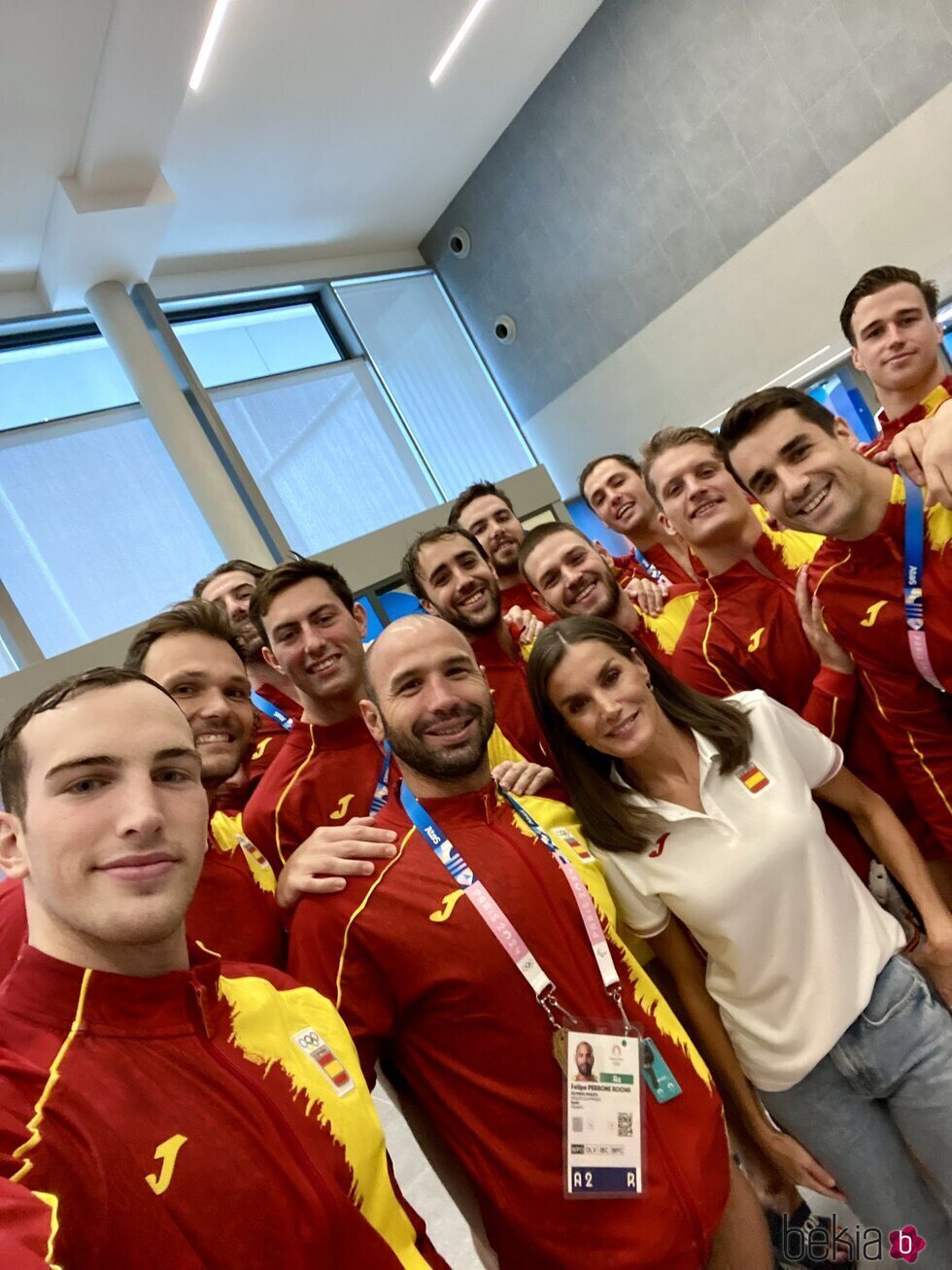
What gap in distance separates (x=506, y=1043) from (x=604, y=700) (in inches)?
32.9

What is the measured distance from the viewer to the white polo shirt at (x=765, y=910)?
1.84 metres

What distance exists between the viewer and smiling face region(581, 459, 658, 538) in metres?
4.00

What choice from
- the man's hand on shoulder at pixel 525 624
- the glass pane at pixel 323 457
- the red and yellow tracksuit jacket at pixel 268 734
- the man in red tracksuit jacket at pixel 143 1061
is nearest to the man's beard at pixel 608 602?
the man's hand on shoulder at pixel 525 624

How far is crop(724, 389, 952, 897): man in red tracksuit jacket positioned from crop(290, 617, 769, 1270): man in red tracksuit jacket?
108cm

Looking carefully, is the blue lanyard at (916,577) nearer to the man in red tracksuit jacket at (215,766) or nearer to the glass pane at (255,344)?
the man in red tracksuit jacket at (215,766)

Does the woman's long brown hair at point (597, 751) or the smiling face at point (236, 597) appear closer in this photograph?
the woman's long brown hair at point (597, 751)

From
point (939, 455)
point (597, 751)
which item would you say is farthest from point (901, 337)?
point (597, 751)

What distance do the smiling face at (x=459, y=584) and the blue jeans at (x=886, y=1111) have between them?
6.08 ft

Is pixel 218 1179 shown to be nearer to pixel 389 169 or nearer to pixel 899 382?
pixel 899 382

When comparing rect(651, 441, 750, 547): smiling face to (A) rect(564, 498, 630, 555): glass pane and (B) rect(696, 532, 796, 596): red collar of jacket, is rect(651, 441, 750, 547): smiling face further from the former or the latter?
(A) rect(564, 498, 630, 555): glass pane

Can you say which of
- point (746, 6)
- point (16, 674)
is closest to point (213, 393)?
point (16, 674)

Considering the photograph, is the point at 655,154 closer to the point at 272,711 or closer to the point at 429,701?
the point at 272,711

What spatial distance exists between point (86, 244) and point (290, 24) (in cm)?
241

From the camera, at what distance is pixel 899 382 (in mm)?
3080
